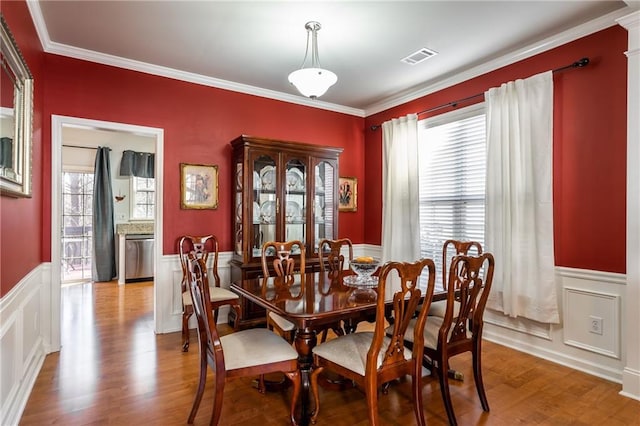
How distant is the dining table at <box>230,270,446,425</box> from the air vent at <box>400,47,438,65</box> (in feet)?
7.16

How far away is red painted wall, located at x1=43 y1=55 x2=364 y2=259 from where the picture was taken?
3252 millimetres

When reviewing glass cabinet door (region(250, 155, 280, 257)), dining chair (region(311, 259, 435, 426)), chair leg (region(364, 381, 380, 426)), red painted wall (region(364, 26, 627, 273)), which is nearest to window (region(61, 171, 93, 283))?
glass cabinet door (region(250, 155, 280, 257))

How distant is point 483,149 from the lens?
3588 mm

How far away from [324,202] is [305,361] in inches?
96.9

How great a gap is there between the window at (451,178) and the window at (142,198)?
5.07 meters

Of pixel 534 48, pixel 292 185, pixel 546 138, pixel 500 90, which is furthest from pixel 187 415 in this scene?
pixel 534 48

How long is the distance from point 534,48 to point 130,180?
6.56m

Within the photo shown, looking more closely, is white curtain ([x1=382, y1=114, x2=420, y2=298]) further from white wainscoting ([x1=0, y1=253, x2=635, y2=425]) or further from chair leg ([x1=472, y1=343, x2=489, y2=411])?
chair leg ([x1=472, y1=343, x2=489, y2=411])

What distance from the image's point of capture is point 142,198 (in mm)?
6824

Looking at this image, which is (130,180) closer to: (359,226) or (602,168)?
(359,226)

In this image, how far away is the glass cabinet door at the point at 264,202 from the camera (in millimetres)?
3852

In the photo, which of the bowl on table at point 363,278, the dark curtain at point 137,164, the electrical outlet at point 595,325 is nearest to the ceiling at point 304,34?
the bowl on table at point 363,278

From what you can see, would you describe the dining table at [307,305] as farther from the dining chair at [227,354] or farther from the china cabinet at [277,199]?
the china cabinet at [277,199]

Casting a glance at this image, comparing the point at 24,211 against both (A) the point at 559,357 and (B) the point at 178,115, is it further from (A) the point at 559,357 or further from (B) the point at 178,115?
(A) the point at 559,357
